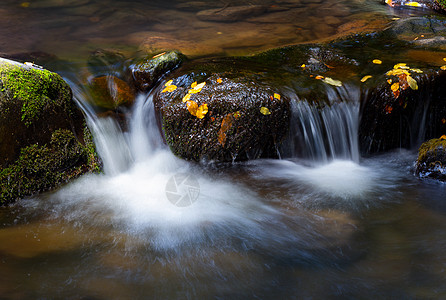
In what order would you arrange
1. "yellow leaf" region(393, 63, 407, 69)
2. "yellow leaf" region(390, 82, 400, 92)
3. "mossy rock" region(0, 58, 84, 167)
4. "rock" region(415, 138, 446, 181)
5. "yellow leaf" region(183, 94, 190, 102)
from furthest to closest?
"yellow leaf" region(393, 63, 407, 69) < "yellow leaf" region(390, 82, 400, 92) < "yellow leaf" region(183, 94, 190, 102) < "rock" region(415, 138, 446, 181) < "mossy rock" region(0, 58, 84, 167)

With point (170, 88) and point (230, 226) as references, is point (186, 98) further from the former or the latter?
point (230, 226)

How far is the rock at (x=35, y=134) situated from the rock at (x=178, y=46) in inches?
87.3

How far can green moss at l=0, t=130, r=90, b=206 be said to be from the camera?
3643 mm

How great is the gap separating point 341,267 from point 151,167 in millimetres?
2571

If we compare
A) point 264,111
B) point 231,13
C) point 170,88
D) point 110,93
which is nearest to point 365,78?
point 264,111

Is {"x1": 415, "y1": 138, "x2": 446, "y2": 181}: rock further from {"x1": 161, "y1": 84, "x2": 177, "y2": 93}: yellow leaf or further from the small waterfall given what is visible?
{"x1": 161, "y1": 84, "x2": 177, "y2": 93}: yellow leaf

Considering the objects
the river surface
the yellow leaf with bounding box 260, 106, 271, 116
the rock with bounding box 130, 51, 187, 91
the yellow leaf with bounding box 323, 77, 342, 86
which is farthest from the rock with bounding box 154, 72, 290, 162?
the yellow leaf with bounding box 323, 77, 342, 86

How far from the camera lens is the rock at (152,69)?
4.98 meters

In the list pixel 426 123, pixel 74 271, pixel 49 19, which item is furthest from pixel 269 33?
pixel 74 271

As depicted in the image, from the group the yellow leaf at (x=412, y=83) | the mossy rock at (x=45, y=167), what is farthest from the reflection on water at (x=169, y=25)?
the yellow leaf at (x=412, y=83)

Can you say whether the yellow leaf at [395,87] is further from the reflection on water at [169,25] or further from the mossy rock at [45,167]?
the mossy rock at [45,167]

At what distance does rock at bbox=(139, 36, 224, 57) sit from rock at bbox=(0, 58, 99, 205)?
2218 mm

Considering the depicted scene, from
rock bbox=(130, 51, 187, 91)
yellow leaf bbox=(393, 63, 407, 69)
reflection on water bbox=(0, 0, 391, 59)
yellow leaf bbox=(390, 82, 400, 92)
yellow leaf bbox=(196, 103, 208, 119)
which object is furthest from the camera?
reflection on water bbox=(0, 0, 391, 59)

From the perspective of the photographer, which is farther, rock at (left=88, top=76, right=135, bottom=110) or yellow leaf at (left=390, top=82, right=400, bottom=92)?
rock at (left=88, top=76, right=135, bottom=110)
